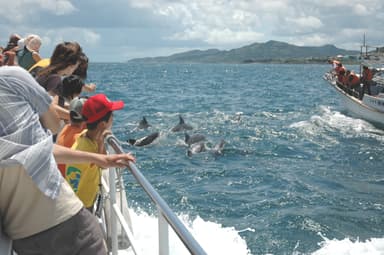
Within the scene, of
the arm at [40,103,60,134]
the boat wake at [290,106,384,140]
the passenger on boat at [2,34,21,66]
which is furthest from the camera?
the boat wake at [290,106,384,140]

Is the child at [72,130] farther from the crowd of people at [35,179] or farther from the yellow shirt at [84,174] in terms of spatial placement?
the crowd of people at [35,179]

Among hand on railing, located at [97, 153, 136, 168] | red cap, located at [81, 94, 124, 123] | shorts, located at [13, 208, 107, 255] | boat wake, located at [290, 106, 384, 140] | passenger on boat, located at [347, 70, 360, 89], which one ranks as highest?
red cap, located at [81, 94, 124, 123]

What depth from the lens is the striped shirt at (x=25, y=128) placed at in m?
2.41

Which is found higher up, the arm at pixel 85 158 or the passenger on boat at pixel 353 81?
the arm at pixel 85 158

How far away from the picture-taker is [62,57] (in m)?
5.34

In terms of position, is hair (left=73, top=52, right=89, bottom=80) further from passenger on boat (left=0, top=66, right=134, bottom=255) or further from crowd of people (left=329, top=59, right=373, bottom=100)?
crowd of people (left=329, top=59, right=373, bottom=100)

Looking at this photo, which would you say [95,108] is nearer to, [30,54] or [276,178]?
[30,54]

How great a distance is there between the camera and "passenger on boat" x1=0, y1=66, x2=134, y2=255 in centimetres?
242

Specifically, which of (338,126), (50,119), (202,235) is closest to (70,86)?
(50,119)

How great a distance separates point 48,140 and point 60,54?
300 centimetres

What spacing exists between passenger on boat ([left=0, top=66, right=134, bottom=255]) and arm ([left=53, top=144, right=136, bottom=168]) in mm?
12

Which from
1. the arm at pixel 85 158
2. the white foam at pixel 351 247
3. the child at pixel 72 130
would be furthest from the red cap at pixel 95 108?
the white foam at pixel 351 247

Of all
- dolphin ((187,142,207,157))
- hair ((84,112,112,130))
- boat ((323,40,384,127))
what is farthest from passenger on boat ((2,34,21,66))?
boat ((323,40,384,127))

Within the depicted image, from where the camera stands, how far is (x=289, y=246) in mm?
8906
